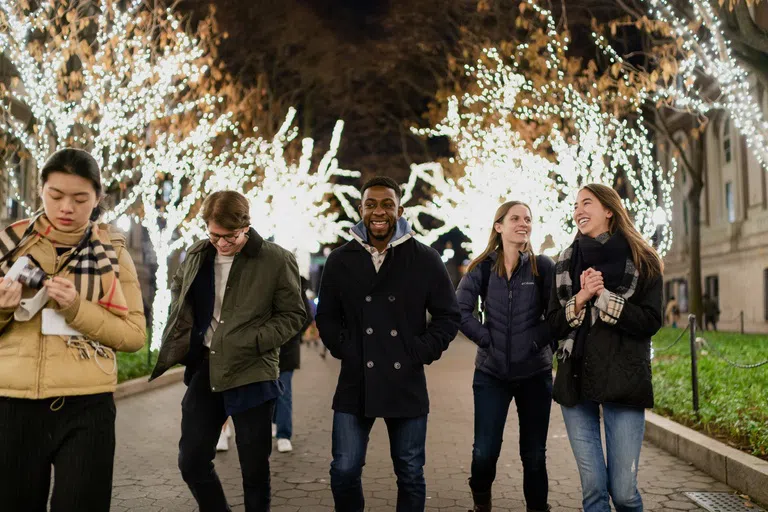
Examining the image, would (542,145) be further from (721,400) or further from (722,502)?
(722,502)

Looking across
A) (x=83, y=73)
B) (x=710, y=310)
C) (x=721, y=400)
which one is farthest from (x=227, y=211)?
(x=710, y=310)

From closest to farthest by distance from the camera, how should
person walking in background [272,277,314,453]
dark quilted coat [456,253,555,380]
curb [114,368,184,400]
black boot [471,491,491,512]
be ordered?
dark quilted coat [456,253,555,380] → black boot [471,491,491,512] → person walking in background [272,277,314,453] → curb [114,368,184,400]

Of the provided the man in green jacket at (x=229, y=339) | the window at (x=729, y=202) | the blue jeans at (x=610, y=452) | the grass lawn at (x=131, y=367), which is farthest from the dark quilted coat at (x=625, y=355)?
the window at (x=729, y=202)

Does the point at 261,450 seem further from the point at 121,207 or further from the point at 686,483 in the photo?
the point at 121,207

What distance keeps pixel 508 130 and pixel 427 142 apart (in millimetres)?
21429

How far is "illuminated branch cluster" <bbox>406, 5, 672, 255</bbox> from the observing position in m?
16.9

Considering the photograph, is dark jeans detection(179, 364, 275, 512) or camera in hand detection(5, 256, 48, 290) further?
dark jeans detection(179, 364, 275, 512)

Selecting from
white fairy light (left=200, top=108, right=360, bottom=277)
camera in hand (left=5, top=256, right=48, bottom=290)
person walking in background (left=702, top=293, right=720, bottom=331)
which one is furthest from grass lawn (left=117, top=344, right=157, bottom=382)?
person walking in background (left=702, top=293, right=720, bottom=331)

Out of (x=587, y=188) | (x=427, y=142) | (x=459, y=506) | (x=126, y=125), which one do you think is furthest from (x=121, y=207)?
(x=427, y=142)

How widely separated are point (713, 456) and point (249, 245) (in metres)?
4.51

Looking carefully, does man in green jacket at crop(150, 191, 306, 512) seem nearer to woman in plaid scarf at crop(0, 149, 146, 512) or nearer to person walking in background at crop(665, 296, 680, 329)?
woman in plaid scarf at crop(0, 149, 146, 512)

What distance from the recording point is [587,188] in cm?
437

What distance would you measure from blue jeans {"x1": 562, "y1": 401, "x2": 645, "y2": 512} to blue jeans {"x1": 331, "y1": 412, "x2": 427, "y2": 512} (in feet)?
2.67

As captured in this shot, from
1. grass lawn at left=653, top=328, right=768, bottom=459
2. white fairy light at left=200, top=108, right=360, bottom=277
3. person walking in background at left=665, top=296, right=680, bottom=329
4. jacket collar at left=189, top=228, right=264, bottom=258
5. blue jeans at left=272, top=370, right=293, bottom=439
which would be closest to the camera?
jacket collar at left=189, top=228, right=264, bottom=258
